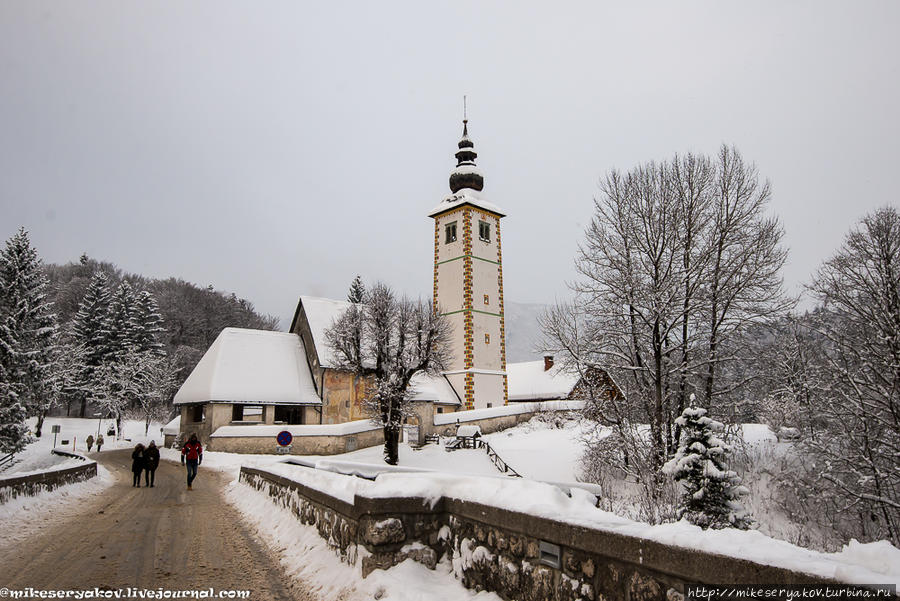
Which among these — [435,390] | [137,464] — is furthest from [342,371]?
[137,464]

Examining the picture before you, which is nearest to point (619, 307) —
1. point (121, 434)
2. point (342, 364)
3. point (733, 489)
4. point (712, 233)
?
point (712, 233)

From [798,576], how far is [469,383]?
1469 inches

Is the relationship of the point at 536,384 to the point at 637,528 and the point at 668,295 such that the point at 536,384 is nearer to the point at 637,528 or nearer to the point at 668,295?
the point at 668,295

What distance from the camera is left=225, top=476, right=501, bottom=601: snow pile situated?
18.3 feet

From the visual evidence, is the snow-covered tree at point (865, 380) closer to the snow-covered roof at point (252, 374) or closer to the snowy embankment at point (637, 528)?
the snowy embankment at point (637, 528)

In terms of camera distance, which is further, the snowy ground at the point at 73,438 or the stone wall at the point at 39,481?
the snowy ground at the point at 73,438

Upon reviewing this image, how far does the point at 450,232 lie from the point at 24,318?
96.6 ft

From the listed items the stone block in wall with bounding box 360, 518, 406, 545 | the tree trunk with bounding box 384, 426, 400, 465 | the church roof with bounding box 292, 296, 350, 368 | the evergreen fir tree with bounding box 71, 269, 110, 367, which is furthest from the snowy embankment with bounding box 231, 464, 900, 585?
the evergreen fir tree with bounding box 71, 269, 110, 367

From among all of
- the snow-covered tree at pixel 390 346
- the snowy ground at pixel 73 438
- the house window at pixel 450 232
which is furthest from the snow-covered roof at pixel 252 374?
the house window at pixel 450 232

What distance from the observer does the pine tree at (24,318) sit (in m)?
31.7

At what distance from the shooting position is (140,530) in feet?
35.5

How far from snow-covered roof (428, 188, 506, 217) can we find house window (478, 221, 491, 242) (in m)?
1.17

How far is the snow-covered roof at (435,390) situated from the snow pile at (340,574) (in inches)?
979

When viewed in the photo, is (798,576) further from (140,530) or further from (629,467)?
(629,467)
